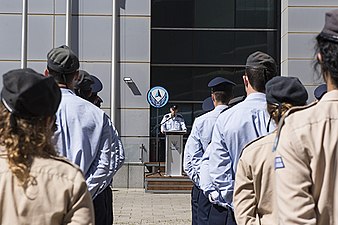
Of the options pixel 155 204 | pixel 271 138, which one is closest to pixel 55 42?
pixel 155 204

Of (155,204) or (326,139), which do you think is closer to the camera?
(326,139)

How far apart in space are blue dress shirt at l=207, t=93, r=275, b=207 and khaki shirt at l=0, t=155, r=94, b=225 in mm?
2551

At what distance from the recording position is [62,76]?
5938 mm

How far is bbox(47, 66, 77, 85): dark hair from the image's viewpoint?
5.91m

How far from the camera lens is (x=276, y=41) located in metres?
27.0

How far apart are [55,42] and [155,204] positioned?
266 inches

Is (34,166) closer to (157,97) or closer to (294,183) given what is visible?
(294,183)

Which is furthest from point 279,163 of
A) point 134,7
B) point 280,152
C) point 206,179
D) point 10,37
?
point 134,7

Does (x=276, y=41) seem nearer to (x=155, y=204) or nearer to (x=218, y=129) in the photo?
(x=155, y=204)

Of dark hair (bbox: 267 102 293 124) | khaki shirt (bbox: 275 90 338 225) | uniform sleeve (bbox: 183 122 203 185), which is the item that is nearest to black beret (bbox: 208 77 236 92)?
uniform sleeve (bbox: 183 122 203 185)

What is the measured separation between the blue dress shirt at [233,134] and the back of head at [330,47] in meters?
2.43

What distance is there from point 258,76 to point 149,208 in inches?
468

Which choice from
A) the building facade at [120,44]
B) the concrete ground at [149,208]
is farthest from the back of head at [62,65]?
the building facade at [120,44]

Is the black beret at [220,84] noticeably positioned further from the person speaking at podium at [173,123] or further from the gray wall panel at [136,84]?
the gray wall panel at [136,84]
